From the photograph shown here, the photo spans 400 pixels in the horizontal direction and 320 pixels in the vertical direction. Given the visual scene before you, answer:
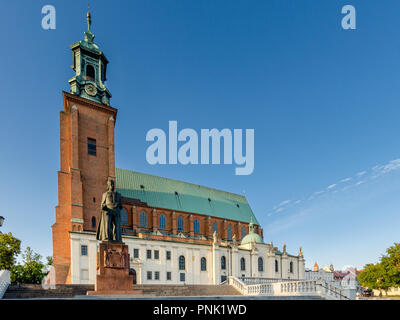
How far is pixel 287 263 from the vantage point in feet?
192

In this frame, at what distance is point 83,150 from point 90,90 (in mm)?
9471

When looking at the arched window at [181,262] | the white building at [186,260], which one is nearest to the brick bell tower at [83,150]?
the white building at [186,260]

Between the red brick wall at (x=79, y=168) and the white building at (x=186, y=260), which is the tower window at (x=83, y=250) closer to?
the white building at (x=186, y=260)

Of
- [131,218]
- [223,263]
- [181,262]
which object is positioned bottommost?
[223,263]

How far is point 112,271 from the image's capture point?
14.9 metres

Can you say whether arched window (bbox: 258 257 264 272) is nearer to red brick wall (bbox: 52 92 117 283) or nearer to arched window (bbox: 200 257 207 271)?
arched window (bbox: 200 257 207 271)

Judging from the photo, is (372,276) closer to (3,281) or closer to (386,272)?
(386,272)

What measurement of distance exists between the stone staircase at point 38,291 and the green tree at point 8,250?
70.6ft

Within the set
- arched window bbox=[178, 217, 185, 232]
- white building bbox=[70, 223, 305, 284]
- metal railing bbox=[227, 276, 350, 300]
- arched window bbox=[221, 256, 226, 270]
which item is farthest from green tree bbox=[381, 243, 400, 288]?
arched window bbox=[178, 217, 185, 232]

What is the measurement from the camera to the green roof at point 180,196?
52969 millimetres

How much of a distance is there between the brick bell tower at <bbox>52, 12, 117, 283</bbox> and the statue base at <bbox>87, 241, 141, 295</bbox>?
24601 mm

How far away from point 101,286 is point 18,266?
40.7 meters

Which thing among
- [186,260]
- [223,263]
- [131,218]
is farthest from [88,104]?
[223,263]

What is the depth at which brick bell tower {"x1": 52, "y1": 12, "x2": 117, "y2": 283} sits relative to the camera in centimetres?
3875
